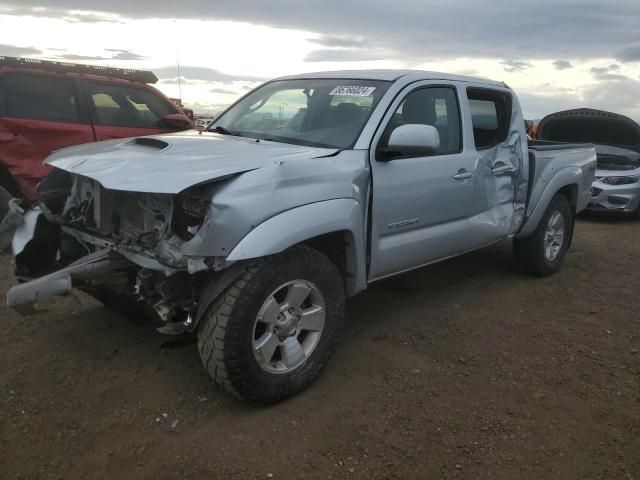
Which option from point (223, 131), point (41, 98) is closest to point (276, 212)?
point (223, 131)

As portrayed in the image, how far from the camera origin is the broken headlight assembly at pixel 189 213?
271 cm

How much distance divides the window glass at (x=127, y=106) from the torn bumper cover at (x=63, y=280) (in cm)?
356

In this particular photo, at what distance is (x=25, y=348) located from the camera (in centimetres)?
356

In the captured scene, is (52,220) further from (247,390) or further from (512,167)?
(512,167)

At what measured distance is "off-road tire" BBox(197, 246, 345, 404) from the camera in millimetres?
2684

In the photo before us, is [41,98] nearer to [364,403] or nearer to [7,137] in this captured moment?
[7,137]

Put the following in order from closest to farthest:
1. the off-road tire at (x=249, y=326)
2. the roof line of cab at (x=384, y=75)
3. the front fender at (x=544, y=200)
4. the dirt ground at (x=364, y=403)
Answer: the dirt ground at (x=364, y=403)
the off-road tire at (x=249, y=326)
the roof line of cab at (x=384, y=75)
the front fender at (x=544, y=200)

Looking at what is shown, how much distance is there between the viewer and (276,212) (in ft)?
9.01

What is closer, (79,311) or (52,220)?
(52,220)

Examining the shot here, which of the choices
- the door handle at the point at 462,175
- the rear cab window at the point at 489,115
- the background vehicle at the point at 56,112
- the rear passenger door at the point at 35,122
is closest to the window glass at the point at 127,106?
the background vehicle at the point at 56,112

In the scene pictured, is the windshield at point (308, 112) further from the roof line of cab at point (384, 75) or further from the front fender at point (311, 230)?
the front fender at point (311, 230)

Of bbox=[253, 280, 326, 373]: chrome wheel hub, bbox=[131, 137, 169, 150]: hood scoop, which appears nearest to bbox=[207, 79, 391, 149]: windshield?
bbox=[131, 137, 169, 150]: hood scoop

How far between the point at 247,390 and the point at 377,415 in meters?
0.71

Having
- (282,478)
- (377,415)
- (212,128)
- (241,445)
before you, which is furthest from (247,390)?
(212,128)
